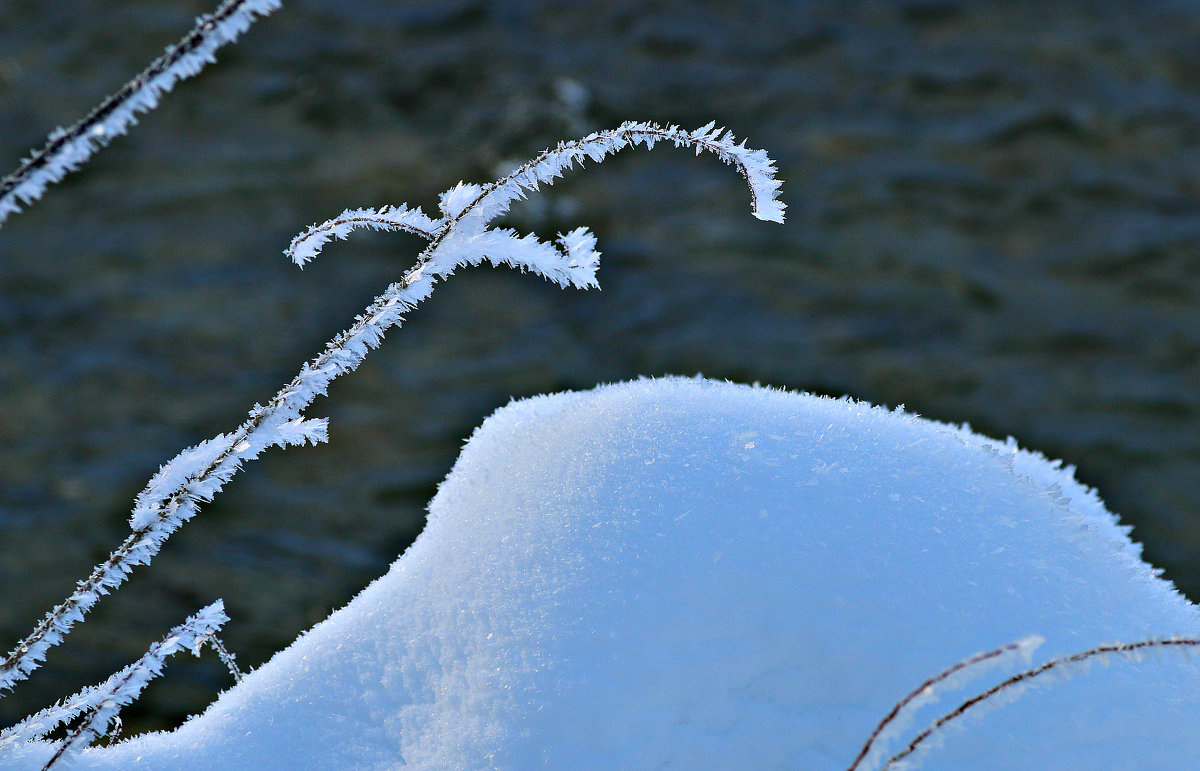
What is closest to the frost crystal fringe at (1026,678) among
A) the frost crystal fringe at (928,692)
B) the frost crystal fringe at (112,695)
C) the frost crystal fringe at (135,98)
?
the frost crystal fringe at (928,692)

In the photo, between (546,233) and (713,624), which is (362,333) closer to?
(713,624)

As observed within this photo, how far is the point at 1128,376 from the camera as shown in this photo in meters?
4.01

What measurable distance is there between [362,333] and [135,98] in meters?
0.24

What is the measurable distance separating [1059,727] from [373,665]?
2.07 ft

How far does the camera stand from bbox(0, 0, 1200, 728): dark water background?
12.4 feet

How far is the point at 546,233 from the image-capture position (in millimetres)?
4359

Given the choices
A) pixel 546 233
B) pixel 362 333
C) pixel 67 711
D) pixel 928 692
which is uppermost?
pixel 546 233

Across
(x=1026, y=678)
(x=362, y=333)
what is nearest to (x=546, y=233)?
(x=362, y=333)

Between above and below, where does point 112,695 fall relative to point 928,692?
below

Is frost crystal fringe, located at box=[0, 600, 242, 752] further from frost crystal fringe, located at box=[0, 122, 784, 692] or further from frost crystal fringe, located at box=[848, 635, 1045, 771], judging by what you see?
frost crystal fringe, located at box=[848, 635, 1045, 771]

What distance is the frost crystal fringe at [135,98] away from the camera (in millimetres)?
664

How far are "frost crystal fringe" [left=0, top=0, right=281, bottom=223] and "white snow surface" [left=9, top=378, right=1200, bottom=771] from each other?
507 millimetres

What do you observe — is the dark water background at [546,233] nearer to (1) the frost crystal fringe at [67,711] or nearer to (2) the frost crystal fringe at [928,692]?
(1) the frost crystal fringe at [67,711]

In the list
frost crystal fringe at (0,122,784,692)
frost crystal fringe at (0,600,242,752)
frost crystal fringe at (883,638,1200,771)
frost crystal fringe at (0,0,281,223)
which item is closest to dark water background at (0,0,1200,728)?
frost crystal fringe at (0,600,242,752)
